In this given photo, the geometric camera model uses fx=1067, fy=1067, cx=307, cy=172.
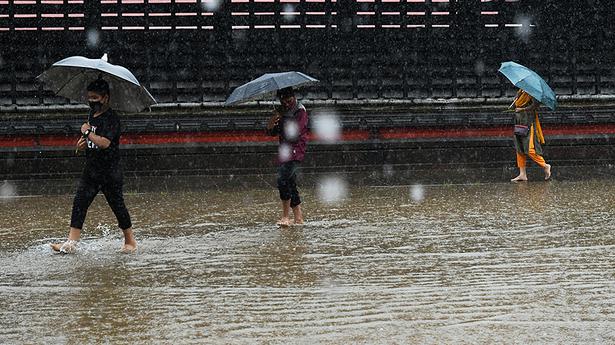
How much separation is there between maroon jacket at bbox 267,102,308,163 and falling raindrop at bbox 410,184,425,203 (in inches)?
93.7

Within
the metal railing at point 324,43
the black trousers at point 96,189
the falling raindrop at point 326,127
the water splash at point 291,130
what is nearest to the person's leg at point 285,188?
the water splash at point 291,130

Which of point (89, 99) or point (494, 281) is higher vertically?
point (89, 99)

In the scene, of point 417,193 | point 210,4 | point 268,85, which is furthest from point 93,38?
point 268,85

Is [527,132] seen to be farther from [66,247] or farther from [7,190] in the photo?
[66,247]

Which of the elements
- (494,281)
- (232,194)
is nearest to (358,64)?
(232,194)

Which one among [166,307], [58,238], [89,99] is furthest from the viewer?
[58,238]

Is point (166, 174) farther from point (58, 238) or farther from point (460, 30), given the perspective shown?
point (58, 238)

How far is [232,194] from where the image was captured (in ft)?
44.2

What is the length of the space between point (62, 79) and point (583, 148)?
11.3m

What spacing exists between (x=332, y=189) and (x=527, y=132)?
2.97m

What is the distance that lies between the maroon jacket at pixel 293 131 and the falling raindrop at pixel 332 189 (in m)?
2.08

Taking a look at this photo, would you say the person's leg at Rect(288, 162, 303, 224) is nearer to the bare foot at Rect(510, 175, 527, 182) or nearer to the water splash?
the water splash

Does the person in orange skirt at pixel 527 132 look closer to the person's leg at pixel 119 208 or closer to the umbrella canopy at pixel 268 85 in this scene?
the umbrella canopy at pixel 268 85

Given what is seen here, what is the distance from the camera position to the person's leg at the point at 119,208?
870cm
